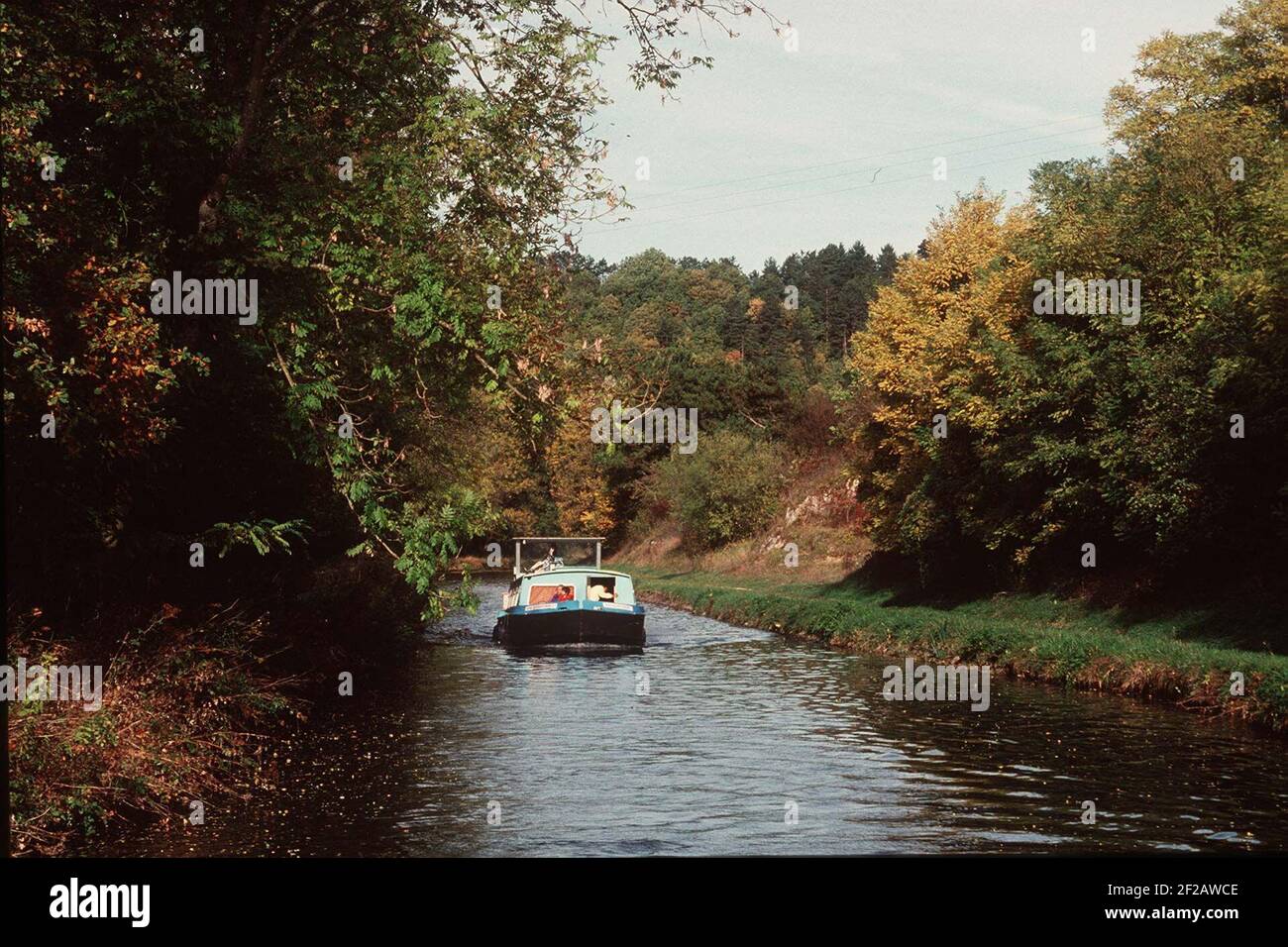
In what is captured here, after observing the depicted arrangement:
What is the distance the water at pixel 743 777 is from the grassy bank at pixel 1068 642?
2.20ft

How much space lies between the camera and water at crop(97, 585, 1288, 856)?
48.0ft

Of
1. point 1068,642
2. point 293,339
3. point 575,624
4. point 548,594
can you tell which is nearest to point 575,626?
point 575,624

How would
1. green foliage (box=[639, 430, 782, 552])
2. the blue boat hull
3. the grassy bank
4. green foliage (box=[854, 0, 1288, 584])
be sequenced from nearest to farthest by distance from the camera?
the grassy bank, green foliage (box=[854, 0, 1288, 584]), the blue boat hull, green foliage (box=[639, 430, 782, 552])

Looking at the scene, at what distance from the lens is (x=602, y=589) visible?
42.7m

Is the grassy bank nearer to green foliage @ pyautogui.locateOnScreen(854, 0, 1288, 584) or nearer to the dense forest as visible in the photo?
green foliage @ pyautogui.locateOnScreen(854, 0, 1288, 584)

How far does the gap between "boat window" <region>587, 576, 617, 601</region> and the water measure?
11.3 meters

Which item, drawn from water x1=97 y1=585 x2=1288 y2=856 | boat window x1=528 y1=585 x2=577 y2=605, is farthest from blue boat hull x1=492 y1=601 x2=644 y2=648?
water x1=97 y1=585 x2=1288 y2=856

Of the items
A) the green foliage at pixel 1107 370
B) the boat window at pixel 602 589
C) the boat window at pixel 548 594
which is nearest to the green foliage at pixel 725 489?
the green foliage at pixel 1107 370

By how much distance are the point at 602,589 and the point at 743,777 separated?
78.3ft

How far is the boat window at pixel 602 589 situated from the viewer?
1655 inches

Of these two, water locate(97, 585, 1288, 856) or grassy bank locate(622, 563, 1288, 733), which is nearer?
water locate(97, 585, 1288, 856)
